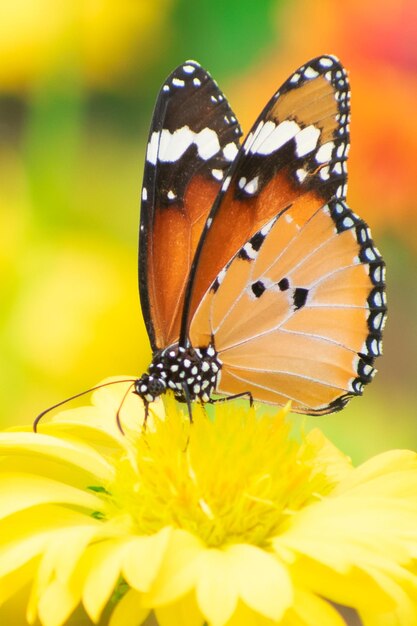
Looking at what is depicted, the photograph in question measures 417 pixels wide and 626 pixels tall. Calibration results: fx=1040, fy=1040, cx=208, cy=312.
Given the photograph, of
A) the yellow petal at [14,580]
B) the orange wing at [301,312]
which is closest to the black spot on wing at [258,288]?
the orange wing at [301,312]

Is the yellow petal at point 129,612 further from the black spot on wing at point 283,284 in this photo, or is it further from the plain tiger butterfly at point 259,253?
the black spot on wing at point 283,284

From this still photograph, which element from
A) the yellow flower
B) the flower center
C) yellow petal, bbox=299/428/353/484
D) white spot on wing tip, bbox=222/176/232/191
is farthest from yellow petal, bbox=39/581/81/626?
white spot on wing tip, bbox=222/176/232/191

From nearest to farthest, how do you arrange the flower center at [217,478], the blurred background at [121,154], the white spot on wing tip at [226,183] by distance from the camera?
the flower center at [217,478] → the white spot on wing tip at [226,183] → the blurred background at [121,154]

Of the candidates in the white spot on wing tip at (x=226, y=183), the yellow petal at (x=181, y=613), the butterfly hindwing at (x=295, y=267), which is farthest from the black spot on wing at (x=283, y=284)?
the yellow petal at (x=181, y=613)

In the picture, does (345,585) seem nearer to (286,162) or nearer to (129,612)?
(129,612)

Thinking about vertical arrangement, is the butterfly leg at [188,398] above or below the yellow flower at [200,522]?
above

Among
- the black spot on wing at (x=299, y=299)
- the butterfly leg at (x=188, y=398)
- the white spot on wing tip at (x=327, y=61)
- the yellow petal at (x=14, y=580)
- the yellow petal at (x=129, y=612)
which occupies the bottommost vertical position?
the yellow petal at (x=129, y=612)

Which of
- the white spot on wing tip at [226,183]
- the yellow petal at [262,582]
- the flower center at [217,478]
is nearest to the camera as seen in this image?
the yellow petal at [262,582]

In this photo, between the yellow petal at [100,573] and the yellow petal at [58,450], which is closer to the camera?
the yellow petal at [100,573]

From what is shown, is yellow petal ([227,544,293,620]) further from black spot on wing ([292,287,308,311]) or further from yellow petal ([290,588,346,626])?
black spot on wing ([292,287,308,311])
